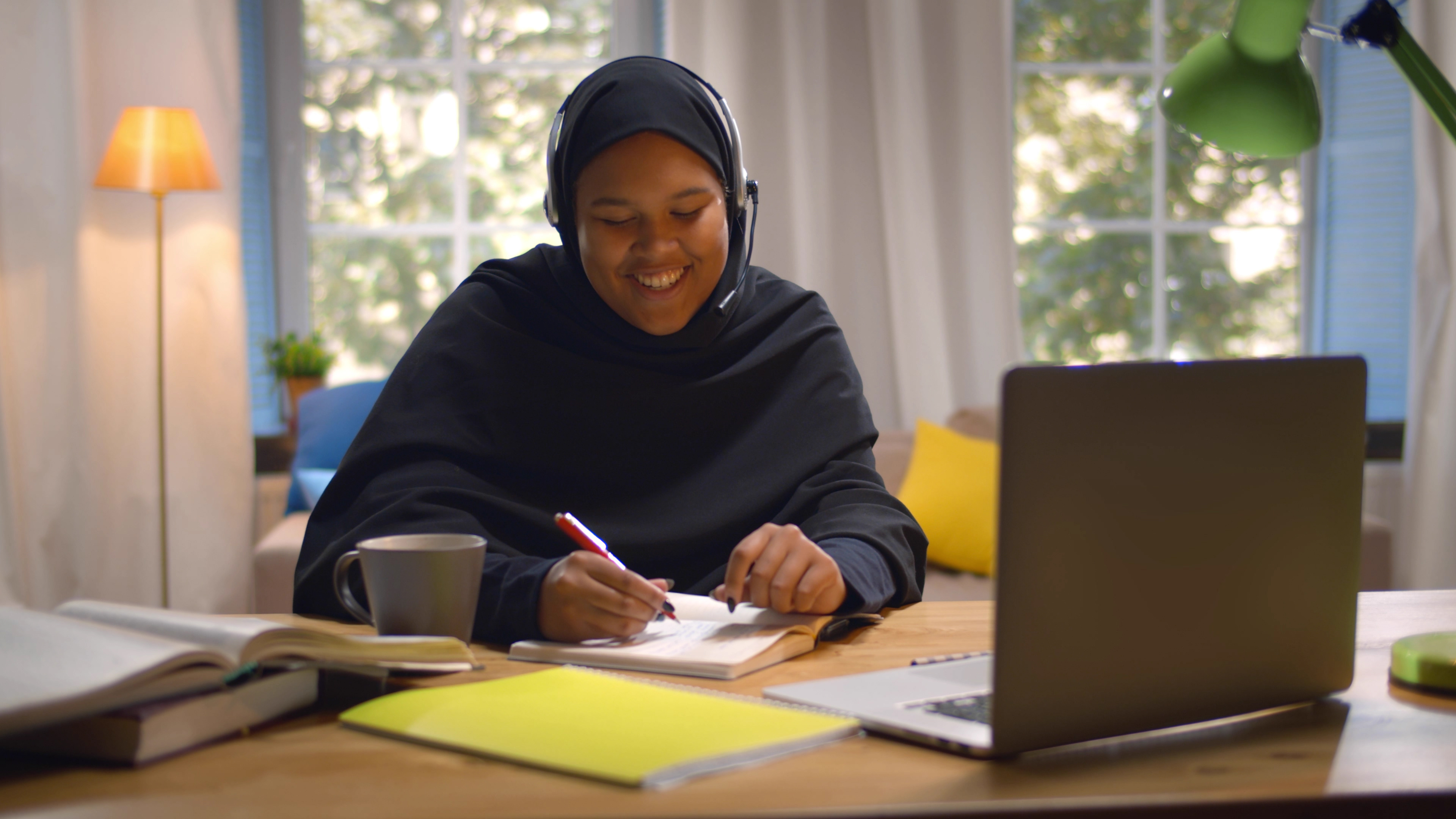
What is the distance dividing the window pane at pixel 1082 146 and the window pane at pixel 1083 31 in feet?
0.23

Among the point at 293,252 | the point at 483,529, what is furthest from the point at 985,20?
the point at 483,529

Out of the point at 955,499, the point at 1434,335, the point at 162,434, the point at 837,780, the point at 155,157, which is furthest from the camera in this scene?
the point at 1434,335

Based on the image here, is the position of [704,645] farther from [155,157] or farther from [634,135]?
[155,157]

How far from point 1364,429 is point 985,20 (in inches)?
118

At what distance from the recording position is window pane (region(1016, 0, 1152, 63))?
371 cm

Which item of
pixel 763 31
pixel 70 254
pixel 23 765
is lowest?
pixel 23 765

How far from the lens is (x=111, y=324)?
3240mm

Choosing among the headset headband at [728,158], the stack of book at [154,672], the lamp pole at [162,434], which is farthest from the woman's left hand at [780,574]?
the lamp pole at [162,434]

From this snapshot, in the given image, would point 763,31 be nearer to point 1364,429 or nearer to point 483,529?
point 483,529

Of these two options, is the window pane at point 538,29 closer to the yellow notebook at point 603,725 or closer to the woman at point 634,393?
the woman at point 634,393

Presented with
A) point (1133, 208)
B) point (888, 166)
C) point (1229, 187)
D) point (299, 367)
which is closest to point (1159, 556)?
point (888, 166)

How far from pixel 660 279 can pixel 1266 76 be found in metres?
0.69

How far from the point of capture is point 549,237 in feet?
12.1

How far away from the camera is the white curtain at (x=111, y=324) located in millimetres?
3104
